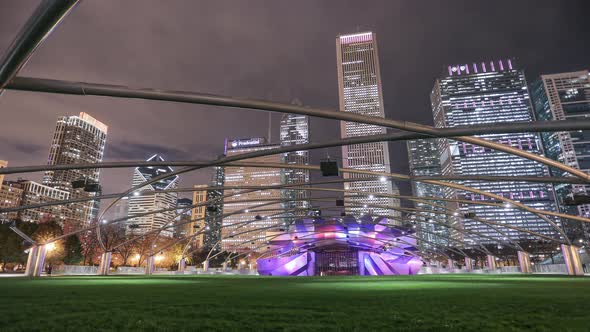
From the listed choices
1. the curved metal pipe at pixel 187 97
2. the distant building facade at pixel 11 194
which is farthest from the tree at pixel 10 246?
the distant building facade at pixel 11 194

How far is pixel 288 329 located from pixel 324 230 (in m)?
55.7

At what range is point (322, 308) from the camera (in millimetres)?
7445

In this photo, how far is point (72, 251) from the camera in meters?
65.8

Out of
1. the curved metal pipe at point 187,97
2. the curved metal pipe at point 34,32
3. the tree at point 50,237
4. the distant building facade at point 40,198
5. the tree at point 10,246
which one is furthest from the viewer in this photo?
the distant building facade at point 40,198

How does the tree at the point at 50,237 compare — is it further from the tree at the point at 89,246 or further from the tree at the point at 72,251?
the tree at the point at 89,246

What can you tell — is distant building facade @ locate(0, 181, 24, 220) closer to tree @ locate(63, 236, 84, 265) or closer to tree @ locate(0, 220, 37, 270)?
tree @ locate(63, 236, 84, 265)

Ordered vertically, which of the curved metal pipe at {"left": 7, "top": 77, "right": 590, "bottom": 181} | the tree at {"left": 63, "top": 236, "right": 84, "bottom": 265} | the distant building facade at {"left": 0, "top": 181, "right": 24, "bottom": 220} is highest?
the distant building facade at {"left": 0, "top": 181, "right": 24, "bottom": 220}

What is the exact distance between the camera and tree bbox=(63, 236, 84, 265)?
64.8 metres

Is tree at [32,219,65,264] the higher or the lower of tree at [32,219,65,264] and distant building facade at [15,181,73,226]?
the lower

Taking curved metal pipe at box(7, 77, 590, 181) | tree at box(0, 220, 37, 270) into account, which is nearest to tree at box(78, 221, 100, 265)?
tree at box(0, 220, 37, 270)

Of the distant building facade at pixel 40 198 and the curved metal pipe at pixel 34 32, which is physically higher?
the distant building facade at pixel 40 198

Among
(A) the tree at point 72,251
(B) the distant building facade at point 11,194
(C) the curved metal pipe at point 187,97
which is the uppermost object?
(B) the distant building facade at point 11,194

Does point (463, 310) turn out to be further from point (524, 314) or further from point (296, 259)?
point (296, 259)

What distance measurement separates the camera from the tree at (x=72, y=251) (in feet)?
212
